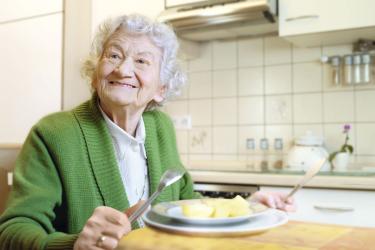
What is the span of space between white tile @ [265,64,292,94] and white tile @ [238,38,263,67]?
8cm

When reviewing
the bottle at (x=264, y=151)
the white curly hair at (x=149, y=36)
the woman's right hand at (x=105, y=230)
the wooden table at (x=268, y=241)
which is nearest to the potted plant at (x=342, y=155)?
the bottle at (x=264, y=151)

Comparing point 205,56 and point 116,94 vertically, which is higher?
point 205,56

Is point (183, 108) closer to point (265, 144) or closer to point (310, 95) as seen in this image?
point (265, 144)

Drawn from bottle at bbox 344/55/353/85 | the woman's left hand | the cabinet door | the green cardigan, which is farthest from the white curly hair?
bottle at bbox 344/55/353/85

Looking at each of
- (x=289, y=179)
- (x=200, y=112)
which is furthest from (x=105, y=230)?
(x=200, y=112)

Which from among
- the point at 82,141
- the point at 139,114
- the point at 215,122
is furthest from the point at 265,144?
the point at 82,141

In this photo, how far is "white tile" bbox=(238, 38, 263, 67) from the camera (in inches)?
93.7

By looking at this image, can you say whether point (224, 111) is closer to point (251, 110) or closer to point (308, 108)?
point (251, 110)

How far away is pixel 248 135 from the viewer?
239cm

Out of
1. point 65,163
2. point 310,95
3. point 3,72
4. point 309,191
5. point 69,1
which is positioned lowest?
point 309,191

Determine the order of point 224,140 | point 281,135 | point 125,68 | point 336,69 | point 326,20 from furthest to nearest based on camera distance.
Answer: point 224,140 < point 281,135 < point 336,69 < point 326,20 < point 125,68

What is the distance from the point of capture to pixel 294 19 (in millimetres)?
1968

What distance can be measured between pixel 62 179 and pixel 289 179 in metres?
1.02

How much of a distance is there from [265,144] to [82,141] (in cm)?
146
